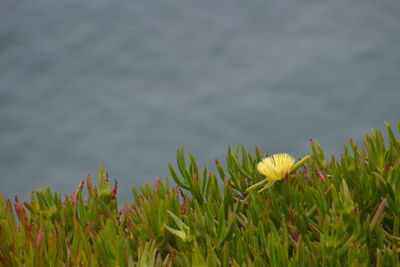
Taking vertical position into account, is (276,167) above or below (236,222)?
above

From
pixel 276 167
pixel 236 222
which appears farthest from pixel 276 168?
pixel 236 222

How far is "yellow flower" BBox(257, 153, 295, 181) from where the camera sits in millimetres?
1820

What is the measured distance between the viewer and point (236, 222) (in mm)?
1736

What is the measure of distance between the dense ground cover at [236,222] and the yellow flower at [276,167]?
0.02m

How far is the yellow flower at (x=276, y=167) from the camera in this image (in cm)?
182

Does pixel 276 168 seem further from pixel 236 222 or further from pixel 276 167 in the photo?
pixel 236 222

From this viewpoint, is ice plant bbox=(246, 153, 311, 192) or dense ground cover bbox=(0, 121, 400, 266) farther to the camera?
ice plant bbox=(246, 153, 311, 192)

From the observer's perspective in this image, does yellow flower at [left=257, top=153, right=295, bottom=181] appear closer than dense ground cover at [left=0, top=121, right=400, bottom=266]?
No

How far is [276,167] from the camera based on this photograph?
1826mm

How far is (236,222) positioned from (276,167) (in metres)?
0.20

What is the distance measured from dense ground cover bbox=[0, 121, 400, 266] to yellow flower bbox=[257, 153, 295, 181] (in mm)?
19

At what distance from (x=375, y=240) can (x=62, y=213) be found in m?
0.88

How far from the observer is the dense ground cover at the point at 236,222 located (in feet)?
4.97

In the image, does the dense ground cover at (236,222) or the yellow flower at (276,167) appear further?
the yellow flower at (276,167)
